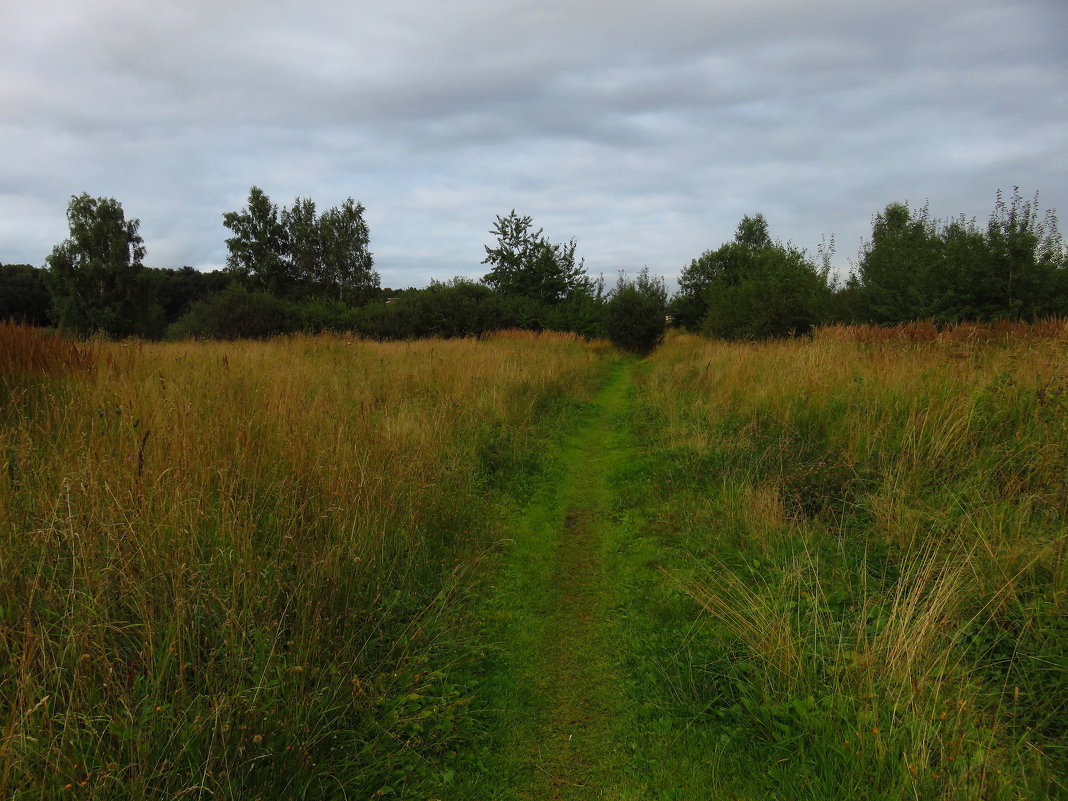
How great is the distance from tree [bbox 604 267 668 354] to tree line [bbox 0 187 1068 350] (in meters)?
0.07

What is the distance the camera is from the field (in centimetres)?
199

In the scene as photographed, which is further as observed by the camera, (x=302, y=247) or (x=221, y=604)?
(x=302, y=247)

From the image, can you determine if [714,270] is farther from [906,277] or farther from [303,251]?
[303,251]

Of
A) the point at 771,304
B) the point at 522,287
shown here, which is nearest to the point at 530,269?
the point at 522,287

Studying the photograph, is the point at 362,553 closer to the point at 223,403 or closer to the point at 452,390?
the point at 223,403

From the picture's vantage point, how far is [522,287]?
119 ft

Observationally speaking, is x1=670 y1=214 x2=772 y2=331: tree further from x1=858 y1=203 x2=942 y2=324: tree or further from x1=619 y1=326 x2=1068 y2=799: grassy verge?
x1=619 y1=326 x2=1068 y2=799: grassy verge

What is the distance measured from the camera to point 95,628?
208 cm

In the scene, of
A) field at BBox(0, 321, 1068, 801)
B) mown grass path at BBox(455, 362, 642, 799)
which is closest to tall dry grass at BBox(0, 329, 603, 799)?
field at BBox(0, 321, 1068, 801)

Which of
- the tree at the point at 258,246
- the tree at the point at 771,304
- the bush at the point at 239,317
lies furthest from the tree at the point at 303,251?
the tree at the point at 771,304

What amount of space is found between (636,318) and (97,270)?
42.4 meters

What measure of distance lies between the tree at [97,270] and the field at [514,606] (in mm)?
44536

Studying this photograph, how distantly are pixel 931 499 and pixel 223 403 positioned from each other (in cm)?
624

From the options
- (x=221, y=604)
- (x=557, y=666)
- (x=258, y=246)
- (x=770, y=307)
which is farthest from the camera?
(x=258, y=246)
